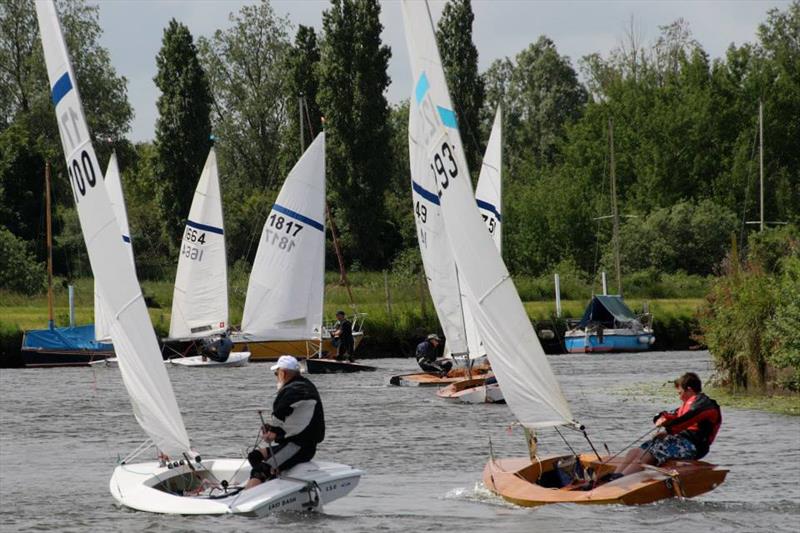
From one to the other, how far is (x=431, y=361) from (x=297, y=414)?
1909 cm

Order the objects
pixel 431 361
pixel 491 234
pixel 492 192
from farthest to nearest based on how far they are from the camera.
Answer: pixel 431 361 → pixel 492 192 → pixel 491 234

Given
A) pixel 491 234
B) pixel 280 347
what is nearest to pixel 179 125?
pixel 280 347

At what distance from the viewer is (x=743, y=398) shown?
26.6 metres

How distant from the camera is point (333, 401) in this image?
99.0 feet

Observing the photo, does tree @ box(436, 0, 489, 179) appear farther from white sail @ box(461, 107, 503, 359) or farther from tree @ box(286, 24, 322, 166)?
white sail @ box(461, 107, 503, 359)

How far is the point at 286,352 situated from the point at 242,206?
80.0ft

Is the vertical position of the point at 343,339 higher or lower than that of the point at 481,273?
lower

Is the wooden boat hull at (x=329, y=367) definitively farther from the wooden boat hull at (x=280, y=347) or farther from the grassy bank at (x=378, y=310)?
the grassy bank at (x=378, y=310)

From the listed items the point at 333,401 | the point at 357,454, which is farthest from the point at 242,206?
the point at 357,454

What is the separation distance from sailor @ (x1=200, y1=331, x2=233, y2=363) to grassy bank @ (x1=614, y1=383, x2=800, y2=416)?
16.1 metres

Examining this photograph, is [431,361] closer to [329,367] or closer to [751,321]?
[329,367]

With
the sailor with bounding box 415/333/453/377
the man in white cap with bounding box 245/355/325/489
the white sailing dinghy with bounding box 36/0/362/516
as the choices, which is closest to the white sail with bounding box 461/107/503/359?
the sailor with bounding box 415/333/453/377

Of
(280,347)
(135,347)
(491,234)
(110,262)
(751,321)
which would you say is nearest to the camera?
(110,262)

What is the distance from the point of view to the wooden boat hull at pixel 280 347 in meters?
45.0
